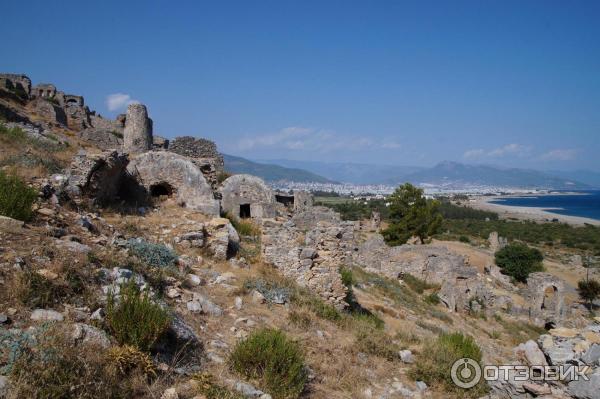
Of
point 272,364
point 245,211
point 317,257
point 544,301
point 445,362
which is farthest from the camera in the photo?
point 544,301

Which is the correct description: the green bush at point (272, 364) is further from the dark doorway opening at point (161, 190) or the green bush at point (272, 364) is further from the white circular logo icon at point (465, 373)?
the dark doorway opening at point (161, 190)

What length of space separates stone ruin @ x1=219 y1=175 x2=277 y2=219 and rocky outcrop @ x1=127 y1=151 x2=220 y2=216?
9.01 feet

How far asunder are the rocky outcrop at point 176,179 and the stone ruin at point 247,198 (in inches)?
108

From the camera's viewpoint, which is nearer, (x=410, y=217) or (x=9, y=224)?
(x=9, y=224)

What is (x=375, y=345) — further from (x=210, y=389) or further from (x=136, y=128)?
(x=136, y=128)

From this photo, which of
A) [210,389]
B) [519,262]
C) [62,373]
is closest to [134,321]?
[62,373]

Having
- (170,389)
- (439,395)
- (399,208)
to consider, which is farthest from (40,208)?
(399,208)

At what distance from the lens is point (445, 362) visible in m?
6.16

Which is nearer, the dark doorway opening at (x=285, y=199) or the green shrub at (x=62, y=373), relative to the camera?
the green shrub at (x=62, y=373)

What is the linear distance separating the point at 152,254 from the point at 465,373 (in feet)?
17.9

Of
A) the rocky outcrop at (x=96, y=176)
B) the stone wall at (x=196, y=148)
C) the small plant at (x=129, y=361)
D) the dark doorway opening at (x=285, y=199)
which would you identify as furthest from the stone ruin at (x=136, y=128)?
the small plant at (x=129, y=361)

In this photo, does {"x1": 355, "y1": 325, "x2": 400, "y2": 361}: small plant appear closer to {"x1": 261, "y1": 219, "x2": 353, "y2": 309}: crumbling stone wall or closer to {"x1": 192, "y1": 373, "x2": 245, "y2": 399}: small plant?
{"x1": 261, "y1": 219, "x2": 353, "y2": 309}: crumbling stone wall

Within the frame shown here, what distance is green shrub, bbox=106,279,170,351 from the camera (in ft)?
13.4

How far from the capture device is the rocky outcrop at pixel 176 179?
43.6 ft
